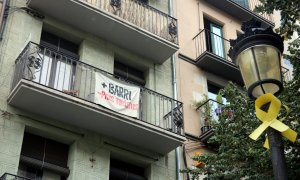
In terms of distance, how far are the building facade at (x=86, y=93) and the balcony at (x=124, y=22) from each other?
3 cm

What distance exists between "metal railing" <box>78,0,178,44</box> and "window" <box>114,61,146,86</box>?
136cm

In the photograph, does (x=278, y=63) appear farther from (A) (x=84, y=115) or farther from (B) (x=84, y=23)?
Result: (B) (x=84, y=23)

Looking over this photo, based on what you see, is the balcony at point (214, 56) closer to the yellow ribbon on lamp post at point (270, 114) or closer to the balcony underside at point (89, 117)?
the balcony underside at point (89, 117)

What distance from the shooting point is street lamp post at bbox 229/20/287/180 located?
18.7ft

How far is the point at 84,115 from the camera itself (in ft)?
39.9

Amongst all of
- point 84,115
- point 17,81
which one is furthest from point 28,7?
point 84,115

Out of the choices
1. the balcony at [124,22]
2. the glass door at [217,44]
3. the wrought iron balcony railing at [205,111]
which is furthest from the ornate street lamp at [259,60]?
the glass door at [217,44]

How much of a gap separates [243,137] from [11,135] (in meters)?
5.31

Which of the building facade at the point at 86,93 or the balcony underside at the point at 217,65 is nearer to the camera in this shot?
the building facade at the point at 86,93

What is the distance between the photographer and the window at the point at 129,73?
15008 millimetres

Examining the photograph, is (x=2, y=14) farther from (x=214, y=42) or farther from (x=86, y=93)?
(x=214, y=42)

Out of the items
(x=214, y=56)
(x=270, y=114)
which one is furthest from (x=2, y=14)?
(x=270, y=114)

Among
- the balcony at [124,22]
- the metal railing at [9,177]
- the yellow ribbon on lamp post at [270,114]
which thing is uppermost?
the balcony at [124,22]

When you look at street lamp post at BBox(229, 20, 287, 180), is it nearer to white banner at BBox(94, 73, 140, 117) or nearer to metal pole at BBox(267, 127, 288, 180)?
metal pole at BBox(267, 127, 288, 180)
